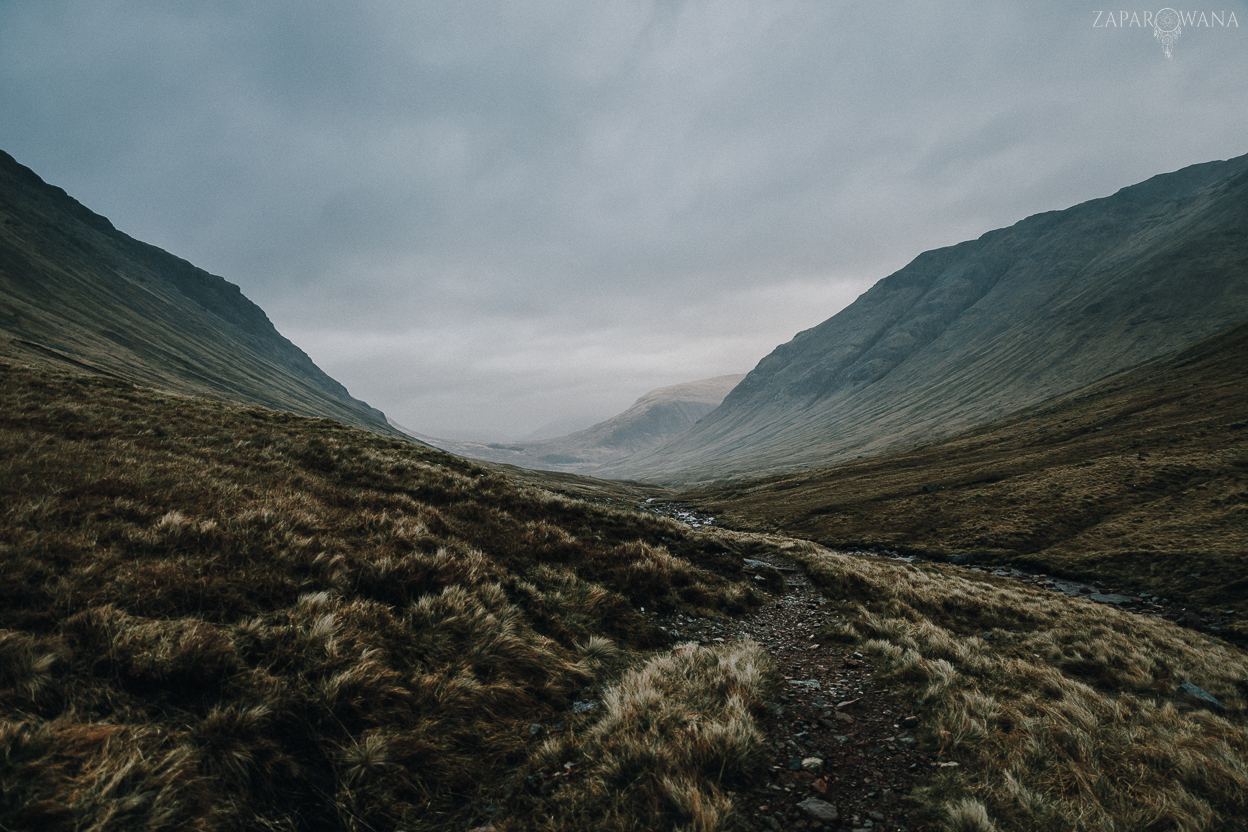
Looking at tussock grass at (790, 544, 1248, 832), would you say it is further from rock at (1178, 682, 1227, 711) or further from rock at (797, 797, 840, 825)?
rock at (797, 797, 840, 825)

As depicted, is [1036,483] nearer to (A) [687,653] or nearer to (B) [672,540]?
(B) [672,540]

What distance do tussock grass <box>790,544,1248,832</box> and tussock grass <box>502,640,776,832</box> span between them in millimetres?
2124

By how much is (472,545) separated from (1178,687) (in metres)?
16.9

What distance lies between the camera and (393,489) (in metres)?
13.8

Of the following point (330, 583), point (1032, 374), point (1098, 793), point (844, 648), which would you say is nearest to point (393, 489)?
point (330, 583)

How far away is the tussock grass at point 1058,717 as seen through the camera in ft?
15.2

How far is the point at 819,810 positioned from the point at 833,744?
1.46m

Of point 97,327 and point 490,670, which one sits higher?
point 97,327

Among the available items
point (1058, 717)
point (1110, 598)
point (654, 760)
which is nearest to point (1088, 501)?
point (1110, 598)

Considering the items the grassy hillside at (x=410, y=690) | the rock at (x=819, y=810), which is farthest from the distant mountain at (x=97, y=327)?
the rock at (x=819, y=810)

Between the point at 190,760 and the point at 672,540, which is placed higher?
the point at 190,760

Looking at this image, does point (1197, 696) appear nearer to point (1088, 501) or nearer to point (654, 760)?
point (654, 760)

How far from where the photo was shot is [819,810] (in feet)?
14.8

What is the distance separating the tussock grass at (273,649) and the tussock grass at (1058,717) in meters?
2.76
